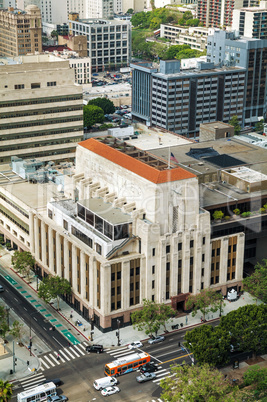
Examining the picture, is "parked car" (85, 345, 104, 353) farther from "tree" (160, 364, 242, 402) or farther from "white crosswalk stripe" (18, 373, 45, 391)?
"tree" (160, 364, 242, 402)

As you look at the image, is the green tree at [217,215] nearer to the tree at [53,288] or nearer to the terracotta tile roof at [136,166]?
the terracotta tile roof at [136,166]

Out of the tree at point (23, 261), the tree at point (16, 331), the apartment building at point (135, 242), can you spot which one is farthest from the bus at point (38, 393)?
the tree at point (23, 261)

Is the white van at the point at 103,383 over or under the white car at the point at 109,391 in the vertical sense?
over

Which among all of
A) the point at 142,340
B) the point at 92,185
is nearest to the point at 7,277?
the point at 92,185

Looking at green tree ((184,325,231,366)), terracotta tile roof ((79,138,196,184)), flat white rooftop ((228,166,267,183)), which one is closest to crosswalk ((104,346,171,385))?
green tree ((184,325,231,366))

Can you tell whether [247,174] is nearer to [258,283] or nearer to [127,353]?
[258,283]
